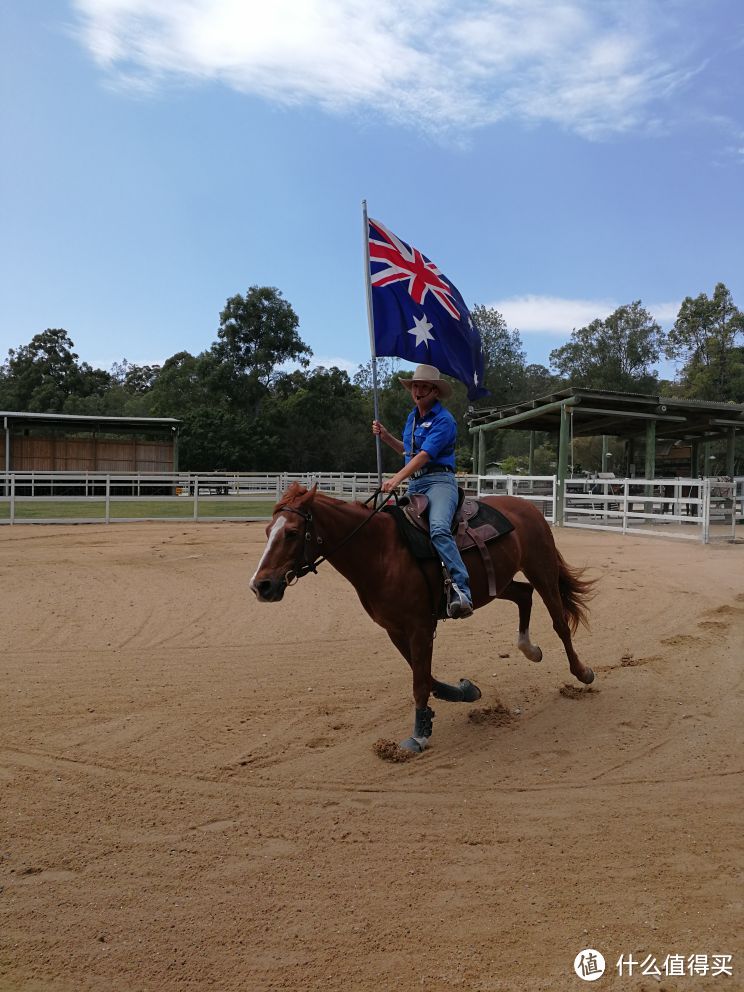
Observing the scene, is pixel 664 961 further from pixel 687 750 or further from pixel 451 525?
pixel 451 525

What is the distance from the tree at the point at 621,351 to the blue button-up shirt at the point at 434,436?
2047 inches

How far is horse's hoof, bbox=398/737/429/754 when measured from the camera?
4117mm

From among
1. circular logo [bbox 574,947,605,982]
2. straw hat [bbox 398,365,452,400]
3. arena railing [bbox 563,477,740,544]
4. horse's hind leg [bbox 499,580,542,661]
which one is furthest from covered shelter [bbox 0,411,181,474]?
circular logo [bbox 574,947,605,982]

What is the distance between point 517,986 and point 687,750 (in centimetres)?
252

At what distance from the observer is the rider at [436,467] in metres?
4.20

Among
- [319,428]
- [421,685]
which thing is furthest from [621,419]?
[319,428]

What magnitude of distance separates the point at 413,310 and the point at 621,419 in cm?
1724

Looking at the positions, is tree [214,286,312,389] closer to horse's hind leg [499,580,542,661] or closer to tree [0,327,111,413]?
tree [0,327,111,413]

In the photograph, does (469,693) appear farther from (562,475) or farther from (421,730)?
(562,475)

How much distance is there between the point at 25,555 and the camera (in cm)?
1155

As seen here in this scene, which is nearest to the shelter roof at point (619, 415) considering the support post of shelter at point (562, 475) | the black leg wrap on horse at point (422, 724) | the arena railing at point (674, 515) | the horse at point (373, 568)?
the support post of shelter at point (562, 475)

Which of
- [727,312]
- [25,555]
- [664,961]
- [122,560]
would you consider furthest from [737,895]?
[727,312]

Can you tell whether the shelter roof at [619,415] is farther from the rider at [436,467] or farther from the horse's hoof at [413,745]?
the horse's hoof at [413,745]

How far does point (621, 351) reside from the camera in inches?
2130
